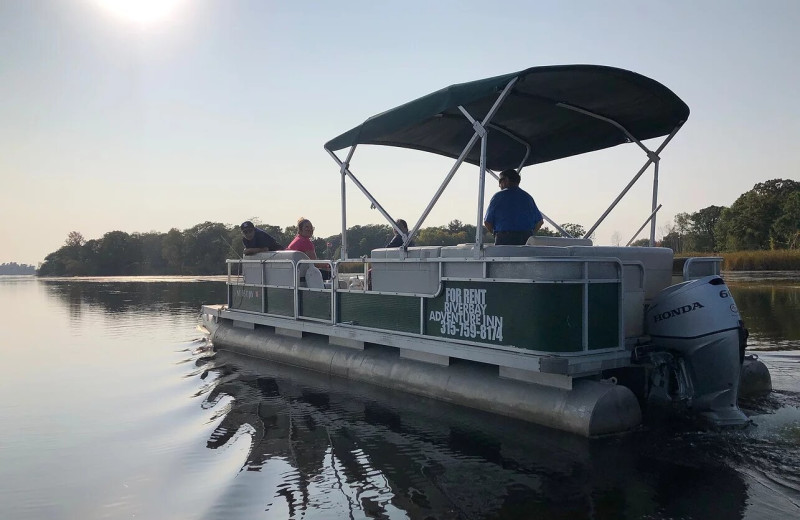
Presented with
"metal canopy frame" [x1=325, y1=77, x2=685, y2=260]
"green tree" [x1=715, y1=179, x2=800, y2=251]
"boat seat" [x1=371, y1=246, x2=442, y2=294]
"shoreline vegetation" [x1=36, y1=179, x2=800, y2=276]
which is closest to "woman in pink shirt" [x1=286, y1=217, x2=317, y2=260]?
"metal canopy frame" [x1=325, y1=77, x2=685, y2=260]

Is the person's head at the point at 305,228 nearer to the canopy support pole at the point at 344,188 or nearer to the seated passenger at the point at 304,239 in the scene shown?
the seated passenger at the point at 304,239

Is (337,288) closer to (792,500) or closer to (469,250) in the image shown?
(469,250)

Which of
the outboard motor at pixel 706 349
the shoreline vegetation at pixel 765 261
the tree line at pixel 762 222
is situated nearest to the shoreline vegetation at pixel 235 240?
the tree line at pixel 762 222

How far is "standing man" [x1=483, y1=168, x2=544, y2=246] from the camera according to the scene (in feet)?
21.3

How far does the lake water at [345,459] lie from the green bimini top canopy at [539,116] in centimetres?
325

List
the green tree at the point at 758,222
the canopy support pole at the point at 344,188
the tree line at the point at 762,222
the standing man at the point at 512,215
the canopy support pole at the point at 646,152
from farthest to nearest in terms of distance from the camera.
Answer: the green tree at the point at 758,222 < the tree line at the point at 762,222 < the canopy support pole at the point at 344,188 < the canopy support pole at the point at 646,152 < the standing man at the point at 512,215

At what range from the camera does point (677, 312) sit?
5379 millimetres

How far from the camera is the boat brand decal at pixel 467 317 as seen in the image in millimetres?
5777

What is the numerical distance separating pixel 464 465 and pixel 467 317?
1766 mm

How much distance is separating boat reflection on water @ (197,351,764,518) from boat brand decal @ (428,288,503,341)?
0.81 metres

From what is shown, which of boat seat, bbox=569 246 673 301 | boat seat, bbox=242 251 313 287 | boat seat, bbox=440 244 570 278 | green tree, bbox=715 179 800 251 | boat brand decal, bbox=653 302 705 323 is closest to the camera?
boat brand decal, bbox=653 302 705 323

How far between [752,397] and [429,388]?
341 centimetres

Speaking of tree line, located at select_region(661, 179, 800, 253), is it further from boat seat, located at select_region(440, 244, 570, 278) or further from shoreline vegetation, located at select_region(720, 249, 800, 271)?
boat seat, located at select_region(440, 244, 570, 278)

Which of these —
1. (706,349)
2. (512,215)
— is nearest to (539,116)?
(512,215)
